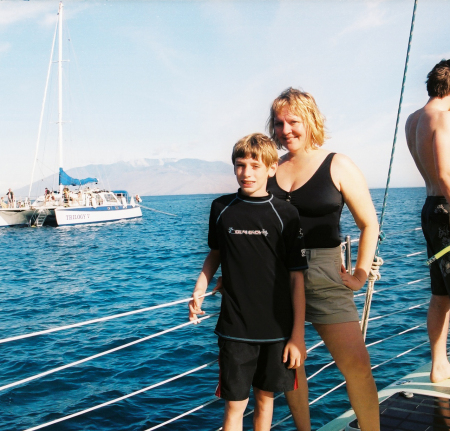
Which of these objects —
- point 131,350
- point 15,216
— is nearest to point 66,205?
point 15,216

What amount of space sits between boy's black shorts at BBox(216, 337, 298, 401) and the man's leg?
1.44 meters

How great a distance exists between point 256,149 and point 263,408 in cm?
123

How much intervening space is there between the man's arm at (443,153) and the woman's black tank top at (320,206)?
67 cm

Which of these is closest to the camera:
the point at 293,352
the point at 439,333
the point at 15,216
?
the point at 293,352

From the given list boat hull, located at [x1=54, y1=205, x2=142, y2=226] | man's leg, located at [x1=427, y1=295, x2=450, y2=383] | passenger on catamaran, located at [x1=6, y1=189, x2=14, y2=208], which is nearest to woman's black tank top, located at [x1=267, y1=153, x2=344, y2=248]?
man's leg, located at [x1=427, y1=295, x2=450, y2=383]

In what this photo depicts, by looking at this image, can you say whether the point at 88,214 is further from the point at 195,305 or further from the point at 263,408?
the point at 263,408

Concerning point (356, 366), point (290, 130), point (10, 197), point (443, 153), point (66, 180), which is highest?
point (66, 180)

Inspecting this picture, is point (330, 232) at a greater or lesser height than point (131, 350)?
greater

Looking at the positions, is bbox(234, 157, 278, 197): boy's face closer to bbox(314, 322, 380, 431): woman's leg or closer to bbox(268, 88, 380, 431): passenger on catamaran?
bbox(268, 88, 380, 431): passenger on catamaran

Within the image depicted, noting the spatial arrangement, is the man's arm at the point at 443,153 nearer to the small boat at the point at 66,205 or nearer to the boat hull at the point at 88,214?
the small boat at the point at 66,205

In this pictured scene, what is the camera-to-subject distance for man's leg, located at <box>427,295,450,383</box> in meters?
3.03

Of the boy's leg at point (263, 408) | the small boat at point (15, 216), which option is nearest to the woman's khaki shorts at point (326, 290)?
the boy's leg at point (263, 408)

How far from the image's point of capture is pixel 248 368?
2.10 meters

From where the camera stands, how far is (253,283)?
81.9 inches
